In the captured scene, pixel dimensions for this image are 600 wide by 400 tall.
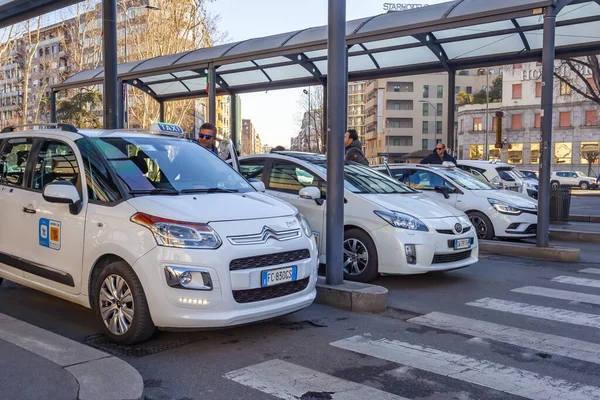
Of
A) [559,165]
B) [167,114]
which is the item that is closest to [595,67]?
[167,114]

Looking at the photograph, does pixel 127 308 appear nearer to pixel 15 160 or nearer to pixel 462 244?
pixel 15 160

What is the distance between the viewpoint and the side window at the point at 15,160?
6.43 meters

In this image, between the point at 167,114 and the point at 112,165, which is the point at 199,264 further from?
the point at 167,114

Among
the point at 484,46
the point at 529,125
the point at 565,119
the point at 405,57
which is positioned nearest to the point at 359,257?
the point at 484,46

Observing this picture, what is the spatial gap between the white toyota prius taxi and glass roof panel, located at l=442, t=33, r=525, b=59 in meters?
9.62

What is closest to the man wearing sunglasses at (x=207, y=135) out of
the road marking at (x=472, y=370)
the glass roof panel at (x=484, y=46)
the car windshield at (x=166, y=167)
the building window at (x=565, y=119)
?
the car windshield at (x=166, y=167)

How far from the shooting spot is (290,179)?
8.79 m

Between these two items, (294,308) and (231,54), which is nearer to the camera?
(294,308)

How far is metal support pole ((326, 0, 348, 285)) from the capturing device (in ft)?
22.7

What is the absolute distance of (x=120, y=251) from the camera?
16.3ft

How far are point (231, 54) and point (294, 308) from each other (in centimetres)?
1132

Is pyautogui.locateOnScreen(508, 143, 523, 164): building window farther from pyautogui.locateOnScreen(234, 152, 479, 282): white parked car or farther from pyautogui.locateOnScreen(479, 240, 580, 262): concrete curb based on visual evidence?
pyautogui.locateOnScreen(234, 152, 479, 282): white parked car

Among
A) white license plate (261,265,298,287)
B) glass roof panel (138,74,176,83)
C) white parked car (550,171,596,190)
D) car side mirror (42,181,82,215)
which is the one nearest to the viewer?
white license plate (261,265,298,287)

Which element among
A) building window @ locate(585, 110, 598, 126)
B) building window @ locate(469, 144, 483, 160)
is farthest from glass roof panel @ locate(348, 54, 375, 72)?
building window @ locate(469, 144, 483, 160)
